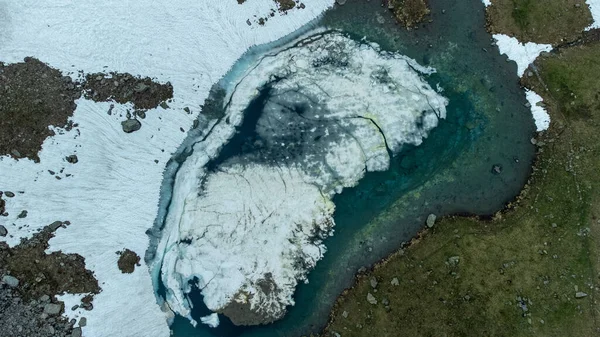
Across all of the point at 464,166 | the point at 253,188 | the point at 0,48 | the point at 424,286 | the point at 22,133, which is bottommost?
the point at 424,286

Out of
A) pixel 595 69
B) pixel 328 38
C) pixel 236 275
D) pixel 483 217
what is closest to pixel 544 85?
pixel 595 69

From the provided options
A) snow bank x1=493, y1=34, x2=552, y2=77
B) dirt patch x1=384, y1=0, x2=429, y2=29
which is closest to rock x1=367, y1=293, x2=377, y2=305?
snow bank x1=493, y1=34, x2=552, y2=77

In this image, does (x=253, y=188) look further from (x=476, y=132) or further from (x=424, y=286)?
(x=476, y=132)

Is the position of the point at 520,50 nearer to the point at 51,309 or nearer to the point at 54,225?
the point at 54,225

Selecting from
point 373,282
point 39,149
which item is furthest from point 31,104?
point 373,282

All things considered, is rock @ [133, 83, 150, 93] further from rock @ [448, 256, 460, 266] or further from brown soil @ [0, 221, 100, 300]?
rock @ [448, 256, 460, 266]

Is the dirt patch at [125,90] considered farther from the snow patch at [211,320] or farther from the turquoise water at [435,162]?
the snow patch at [211,320]

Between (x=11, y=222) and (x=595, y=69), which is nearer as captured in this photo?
(x=11, y=222)
